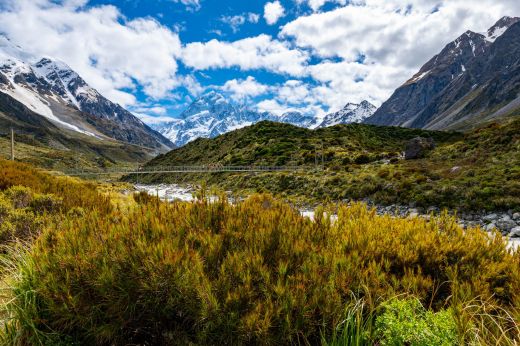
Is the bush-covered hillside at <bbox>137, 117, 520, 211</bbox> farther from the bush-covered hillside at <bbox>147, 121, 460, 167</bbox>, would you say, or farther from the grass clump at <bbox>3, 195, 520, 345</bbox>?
the grass clump at <bbox>3, 195, 520, 345</bbox>

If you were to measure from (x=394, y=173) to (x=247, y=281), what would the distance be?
1185 inches

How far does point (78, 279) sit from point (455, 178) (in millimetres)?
27279

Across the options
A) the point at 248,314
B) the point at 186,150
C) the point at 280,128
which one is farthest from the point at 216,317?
the point at 186,150

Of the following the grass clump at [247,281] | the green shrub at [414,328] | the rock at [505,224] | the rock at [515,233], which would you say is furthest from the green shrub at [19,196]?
the rock at [505,224]

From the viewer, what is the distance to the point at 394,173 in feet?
99.2

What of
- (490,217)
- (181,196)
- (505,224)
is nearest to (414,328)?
(505,224)

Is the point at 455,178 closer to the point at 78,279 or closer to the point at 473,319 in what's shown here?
the point at 473,319

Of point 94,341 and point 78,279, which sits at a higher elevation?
point 78,279

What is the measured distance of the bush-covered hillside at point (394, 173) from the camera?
21.8 m

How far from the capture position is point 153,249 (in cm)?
334

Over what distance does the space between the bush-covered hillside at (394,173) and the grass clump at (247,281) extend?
1217 mm

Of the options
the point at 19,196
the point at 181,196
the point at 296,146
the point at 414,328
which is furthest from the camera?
the point at 296,146

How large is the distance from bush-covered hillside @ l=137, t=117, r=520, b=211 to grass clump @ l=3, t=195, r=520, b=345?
3.99 ft

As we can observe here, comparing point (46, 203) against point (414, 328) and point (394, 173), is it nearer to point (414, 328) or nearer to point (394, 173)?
point (414, 328)
